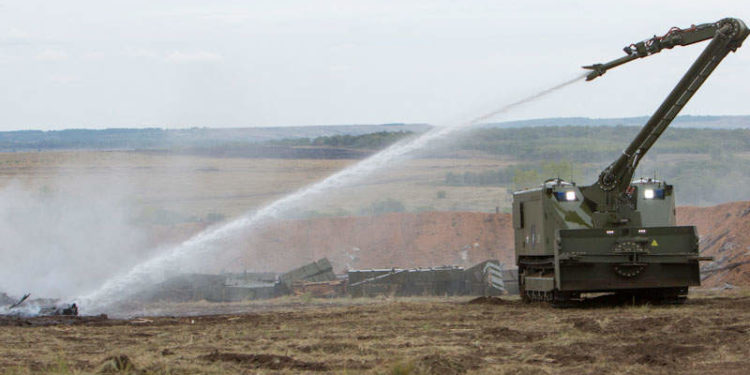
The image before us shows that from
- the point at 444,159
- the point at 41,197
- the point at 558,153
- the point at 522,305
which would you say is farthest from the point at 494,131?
the point at 522,305

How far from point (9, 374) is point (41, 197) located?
45006mm

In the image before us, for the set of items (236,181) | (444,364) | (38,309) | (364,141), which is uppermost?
(364,141)

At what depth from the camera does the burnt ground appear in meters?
13.7

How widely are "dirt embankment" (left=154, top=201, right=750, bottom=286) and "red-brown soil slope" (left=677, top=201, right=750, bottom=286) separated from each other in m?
0.11

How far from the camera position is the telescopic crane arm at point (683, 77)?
71.6 feet

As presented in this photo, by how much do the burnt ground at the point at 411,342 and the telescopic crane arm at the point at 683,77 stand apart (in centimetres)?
323

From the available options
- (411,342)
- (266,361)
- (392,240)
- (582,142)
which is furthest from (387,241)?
(266,361)

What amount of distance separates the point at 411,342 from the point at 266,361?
2973 mm

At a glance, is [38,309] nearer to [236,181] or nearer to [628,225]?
[628,225]

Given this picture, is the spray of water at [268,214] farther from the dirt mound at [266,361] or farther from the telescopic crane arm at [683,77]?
the dirt mound at [266,361]

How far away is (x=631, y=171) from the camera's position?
24531 millimetres

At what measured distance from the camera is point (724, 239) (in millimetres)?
44500

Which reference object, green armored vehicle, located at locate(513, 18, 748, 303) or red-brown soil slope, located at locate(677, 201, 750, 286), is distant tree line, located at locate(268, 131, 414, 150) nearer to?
red-brown soil slope, located at locate(677, 201, 750, 286)

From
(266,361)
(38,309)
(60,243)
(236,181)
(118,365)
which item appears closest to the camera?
(118,365)
